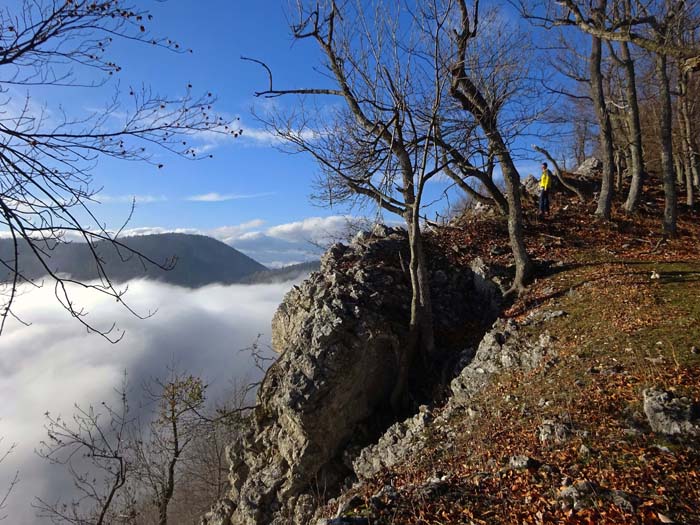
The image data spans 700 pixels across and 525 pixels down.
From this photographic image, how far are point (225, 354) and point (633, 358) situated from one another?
15487 centimetres

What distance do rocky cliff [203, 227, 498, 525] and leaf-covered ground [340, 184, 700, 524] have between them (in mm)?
1884

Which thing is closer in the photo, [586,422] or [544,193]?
[586,422]

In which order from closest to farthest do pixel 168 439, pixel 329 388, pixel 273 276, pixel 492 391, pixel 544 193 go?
pixel 492 391 < pixel 329 388 < pixel 544 193 < pixel 168 439 < pixel 273 276

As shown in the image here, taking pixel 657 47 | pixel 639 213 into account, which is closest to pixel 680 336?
pixel 657 47

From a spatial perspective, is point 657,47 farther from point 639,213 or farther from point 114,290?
point 639,213

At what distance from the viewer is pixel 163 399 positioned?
768 inches

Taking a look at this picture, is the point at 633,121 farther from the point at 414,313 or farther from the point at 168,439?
the point at 168,439

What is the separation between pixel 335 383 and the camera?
28.8 feet

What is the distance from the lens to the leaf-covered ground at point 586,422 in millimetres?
3662

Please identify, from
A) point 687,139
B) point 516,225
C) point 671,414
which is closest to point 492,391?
point 671,414

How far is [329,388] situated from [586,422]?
16.7ft

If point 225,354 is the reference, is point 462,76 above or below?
above

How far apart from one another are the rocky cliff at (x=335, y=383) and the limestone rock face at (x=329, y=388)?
0.02 m

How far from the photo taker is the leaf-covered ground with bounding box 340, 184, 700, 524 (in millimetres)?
3662
